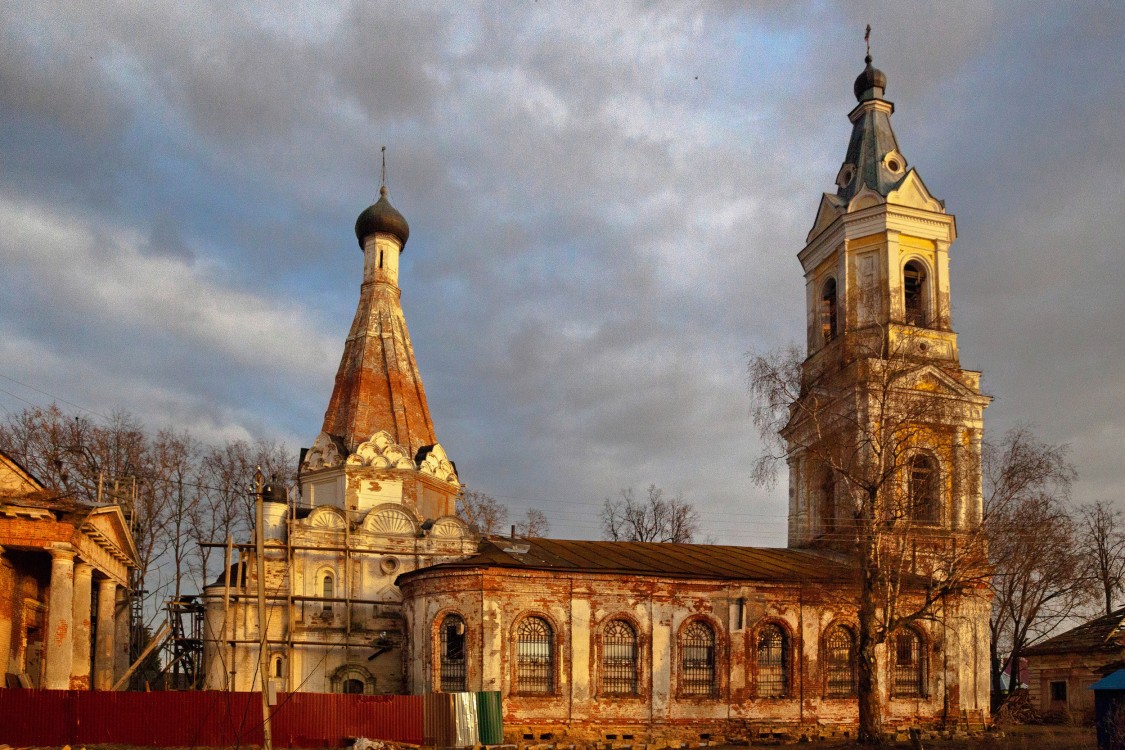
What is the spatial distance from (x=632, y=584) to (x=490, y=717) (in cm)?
559

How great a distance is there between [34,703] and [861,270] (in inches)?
1018

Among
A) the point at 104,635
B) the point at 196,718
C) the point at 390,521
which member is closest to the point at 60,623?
the point at 196,718

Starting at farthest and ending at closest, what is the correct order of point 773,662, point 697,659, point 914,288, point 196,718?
point 914,288, point 773,662, point 697,659, point 196,718

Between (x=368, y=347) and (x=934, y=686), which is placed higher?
(x=368, y=347)

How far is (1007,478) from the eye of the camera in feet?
78.6

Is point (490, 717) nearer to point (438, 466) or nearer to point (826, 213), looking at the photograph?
point (438, 466)

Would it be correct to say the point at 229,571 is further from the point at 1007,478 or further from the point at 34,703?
the point at 1007,478

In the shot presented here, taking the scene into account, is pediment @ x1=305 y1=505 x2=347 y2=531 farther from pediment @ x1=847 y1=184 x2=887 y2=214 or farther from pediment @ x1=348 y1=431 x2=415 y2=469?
pediment @ x1=847 y1=184 x2=887 y2=214

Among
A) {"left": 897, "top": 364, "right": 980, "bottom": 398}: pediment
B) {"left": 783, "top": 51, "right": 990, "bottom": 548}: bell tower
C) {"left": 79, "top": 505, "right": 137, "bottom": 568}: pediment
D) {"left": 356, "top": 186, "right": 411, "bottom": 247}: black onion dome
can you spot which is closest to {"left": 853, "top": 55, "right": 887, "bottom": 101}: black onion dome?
{"left": 783, "top": 51, "right": 990, "bottom": 548}: bell tower

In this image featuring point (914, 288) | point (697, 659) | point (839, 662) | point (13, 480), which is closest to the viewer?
point (13, 480)

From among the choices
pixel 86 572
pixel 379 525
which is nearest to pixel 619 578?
pixel 379 525

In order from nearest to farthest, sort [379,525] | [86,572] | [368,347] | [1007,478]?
[1007,478]
[86,572]
[379,525]
[368,347]

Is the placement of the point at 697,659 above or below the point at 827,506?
below

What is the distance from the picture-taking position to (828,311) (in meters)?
35.2
